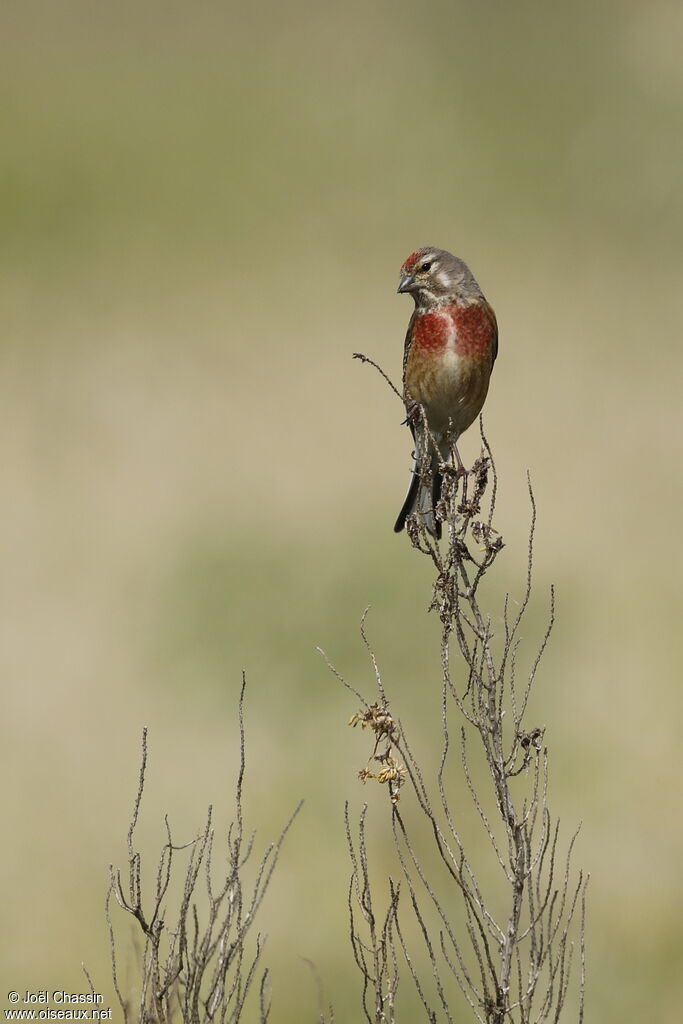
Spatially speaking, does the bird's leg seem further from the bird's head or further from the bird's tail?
the bird's head

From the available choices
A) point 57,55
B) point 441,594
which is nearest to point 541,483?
point 57,55

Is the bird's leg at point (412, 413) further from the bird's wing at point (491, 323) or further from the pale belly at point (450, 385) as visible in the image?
the bird's wing at point (491, 323)

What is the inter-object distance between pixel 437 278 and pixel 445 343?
351mm

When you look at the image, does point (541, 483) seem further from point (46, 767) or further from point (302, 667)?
point (46, 767)

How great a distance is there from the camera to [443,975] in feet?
53.7

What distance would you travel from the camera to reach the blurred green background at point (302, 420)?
2152 centimetres

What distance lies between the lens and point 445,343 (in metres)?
7.47

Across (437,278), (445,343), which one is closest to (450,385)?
(445,343)

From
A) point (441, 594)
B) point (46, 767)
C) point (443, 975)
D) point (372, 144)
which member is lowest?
point (441, 594)

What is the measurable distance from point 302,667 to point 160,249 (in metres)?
20.1

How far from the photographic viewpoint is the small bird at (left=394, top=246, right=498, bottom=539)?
7465mm

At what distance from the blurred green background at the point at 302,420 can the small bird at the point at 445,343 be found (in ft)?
29.8

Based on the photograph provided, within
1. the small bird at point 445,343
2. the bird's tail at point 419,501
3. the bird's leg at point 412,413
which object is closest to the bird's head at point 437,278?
the small bird at point 445,343

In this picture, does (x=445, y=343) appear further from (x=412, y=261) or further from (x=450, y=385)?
(x=412, y=261)
